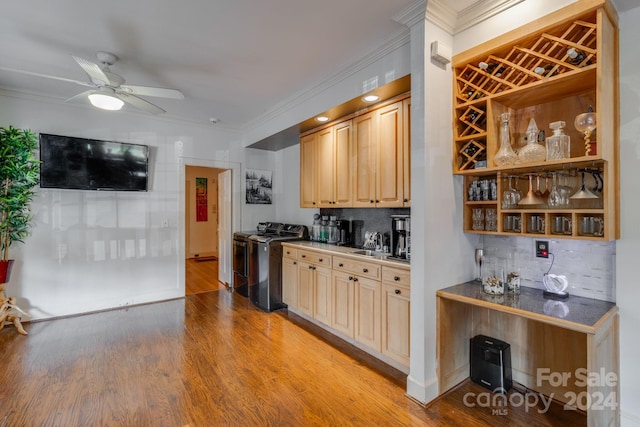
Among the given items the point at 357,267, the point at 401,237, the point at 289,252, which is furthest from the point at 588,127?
the point at 289,252

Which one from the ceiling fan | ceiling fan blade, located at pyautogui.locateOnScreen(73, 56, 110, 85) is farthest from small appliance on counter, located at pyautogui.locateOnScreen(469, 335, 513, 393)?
ceiling fan blade, located at pyautogui.locateOnScreen(73, 56, 110, 85)

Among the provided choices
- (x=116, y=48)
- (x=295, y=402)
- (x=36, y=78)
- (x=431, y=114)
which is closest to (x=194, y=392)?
(x=295, y=402)

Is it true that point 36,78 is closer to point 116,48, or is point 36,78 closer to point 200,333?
point 116,48

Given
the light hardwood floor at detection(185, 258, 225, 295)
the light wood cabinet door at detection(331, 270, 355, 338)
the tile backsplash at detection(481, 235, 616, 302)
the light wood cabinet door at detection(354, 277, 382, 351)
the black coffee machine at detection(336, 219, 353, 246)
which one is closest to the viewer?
the tile backsplash at detection(481, 235, 616, 302)

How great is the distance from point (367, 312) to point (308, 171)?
78.6 inches

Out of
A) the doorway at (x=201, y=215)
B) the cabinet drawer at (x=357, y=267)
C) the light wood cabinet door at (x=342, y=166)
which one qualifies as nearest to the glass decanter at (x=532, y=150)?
the cabinet drawer at (x=357, y=267)

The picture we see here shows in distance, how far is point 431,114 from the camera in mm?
2141

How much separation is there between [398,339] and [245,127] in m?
3.99

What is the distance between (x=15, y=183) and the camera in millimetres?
3461

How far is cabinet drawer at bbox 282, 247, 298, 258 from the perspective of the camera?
12.2 feet

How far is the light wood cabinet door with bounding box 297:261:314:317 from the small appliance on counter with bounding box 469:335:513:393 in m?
1.69

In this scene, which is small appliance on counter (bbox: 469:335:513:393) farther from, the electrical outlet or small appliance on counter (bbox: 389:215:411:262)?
small appliance on counter (bbox: 389:215:411:262)

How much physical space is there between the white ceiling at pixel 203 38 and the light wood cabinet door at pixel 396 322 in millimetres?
2042

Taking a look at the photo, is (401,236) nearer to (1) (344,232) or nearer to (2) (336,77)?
(1) (344,232)
